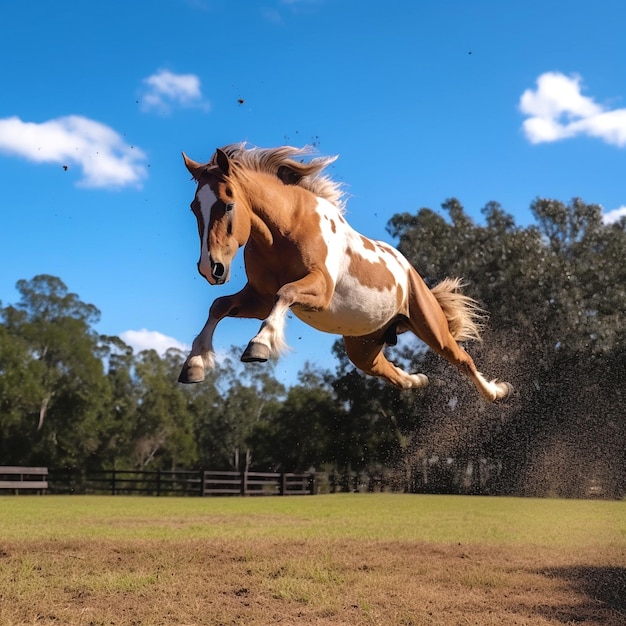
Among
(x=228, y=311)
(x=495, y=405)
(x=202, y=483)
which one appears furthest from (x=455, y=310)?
(x=202, y=483)

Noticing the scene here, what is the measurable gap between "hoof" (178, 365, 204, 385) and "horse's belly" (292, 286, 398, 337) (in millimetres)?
822

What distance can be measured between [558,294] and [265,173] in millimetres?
22193

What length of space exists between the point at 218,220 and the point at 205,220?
0.26 ft

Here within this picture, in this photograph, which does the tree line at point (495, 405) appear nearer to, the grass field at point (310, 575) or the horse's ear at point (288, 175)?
the grass field at point (310, 575)

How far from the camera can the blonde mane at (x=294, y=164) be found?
17.1 ft

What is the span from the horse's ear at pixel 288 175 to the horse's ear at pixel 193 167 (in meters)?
0.72

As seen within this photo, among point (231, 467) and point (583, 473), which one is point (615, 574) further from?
point (231, 467)

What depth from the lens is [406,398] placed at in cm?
2438

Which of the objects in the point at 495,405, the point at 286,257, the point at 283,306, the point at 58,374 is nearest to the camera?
the point at 283,306

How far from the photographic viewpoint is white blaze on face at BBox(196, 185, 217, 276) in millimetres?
4398

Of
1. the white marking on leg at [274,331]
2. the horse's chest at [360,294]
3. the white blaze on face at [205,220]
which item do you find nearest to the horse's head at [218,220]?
the white blaze on face at [205,220]

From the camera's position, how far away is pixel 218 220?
4.50 metres

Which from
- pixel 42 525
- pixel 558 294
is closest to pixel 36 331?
pixel 558 294

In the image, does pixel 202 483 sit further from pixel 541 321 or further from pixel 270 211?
pixel 270 211
